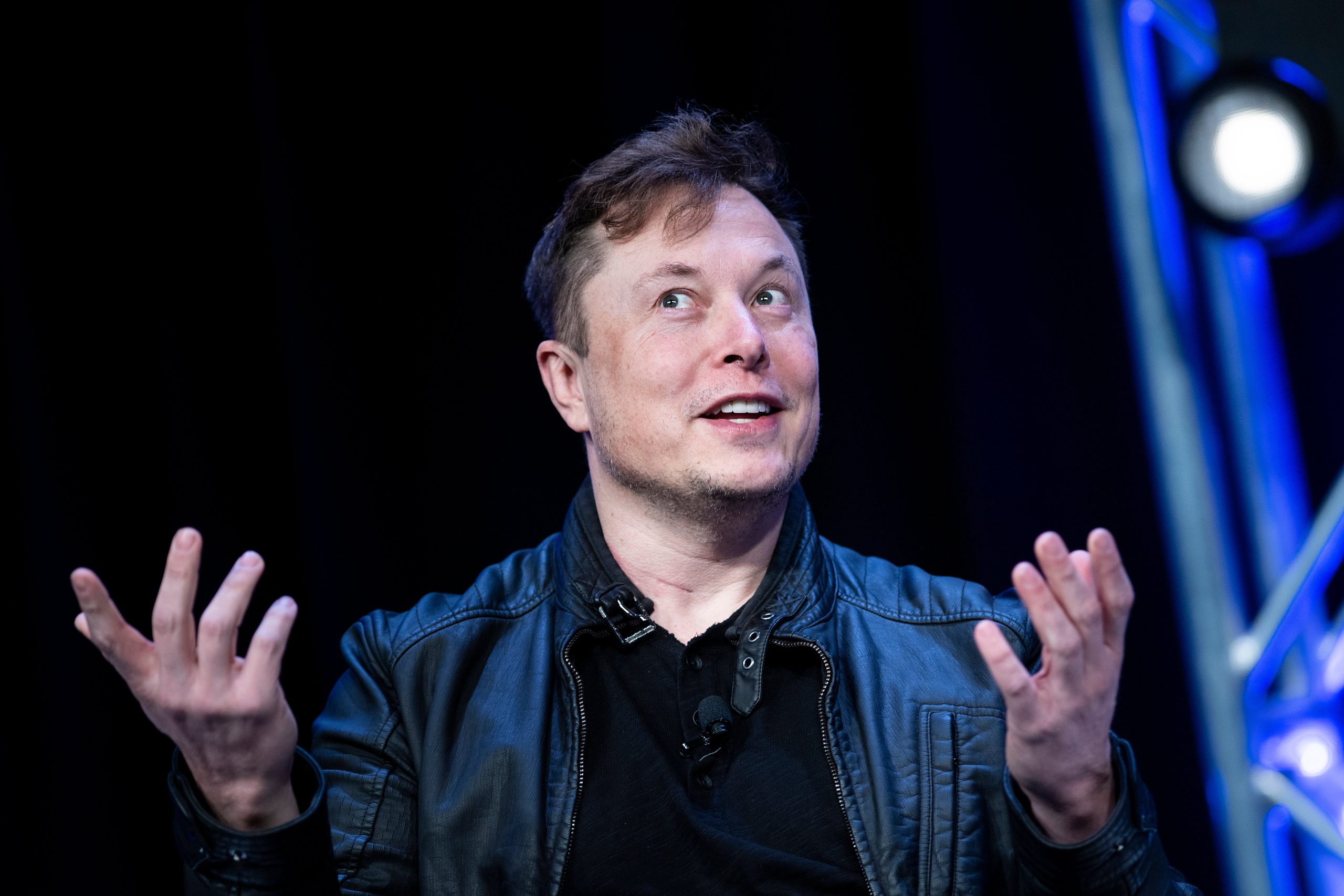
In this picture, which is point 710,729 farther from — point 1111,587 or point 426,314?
point 426,314

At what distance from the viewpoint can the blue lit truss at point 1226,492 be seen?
1434 millimetres

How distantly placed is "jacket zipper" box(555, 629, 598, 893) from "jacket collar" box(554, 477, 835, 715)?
0.02 metres

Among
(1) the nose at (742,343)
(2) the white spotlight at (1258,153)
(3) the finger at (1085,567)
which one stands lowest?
(3) the finger at (1085,567)

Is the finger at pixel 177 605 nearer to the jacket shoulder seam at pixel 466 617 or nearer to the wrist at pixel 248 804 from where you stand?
the wrist at pixel 248 804

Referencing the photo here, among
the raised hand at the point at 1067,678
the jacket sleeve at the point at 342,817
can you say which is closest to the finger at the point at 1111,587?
the raised hand at the point at 1067,678

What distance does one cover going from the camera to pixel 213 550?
6.98ft

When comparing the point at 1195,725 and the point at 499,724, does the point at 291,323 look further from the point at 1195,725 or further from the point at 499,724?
the point at 1195,725

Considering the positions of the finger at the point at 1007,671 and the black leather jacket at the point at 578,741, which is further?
the black leather jacket at the point at 578,741

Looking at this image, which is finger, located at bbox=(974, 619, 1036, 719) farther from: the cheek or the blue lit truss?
the cheek

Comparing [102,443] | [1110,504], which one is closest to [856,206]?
[1110,504]

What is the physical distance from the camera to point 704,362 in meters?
1.75

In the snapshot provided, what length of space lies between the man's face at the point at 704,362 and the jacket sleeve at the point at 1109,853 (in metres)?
0.57

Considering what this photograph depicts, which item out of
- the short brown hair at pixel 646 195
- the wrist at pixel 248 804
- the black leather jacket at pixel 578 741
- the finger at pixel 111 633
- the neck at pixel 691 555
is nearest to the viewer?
the finger at pixel 111 633

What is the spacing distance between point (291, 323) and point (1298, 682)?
5.49ft
